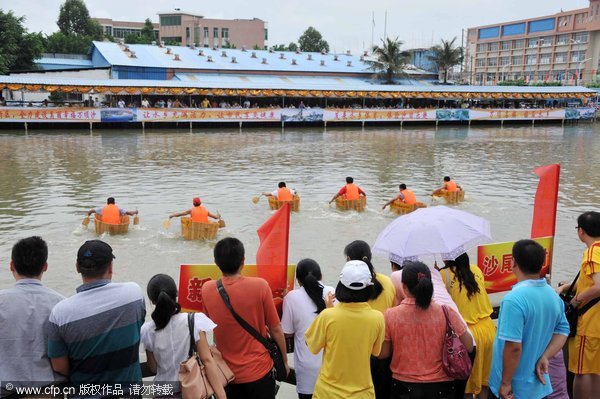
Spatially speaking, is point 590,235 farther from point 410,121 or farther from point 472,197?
point 410,121

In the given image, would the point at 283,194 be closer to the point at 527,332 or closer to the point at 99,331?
the point at 527,332

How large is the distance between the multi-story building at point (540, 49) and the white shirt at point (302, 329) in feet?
249

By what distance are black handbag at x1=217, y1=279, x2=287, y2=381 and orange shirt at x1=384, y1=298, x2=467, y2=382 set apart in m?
0.76

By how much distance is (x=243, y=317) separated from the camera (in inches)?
133

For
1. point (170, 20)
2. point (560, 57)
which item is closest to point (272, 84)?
point (170, 20)

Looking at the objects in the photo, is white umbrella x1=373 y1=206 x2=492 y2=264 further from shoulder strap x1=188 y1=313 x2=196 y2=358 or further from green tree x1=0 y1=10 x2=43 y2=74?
green tree x1=0 y1=10 x2=43 y2=74

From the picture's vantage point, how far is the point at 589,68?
249 ft

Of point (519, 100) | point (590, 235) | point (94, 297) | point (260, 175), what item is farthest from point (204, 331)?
point (519, 100)

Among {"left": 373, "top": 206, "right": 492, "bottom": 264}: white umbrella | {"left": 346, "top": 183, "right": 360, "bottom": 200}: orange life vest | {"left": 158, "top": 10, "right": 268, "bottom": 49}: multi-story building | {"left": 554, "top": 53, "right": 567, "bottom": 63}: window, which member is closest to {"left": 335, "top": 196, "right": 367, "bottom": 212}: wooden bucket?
{"left": 346, "top": 183, "right": 360, "bottom": 200}: orange life vest

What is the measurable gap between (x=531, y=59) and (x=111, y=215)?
292ft

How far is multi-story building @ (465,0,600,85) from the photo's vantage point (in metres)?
75.1

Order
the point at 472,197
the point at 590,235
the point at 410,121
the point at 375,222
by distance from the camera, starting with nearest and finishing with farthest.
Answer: the point at 590,235 < the point at 375,222 < the point at 472,197 < the point at 410,121

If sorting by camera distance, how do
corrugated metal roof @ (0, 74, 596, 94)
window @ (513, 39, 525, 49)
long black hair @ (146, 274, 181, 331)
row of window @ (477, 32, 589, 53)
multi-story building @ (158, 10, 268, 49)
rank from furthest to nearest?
window @ (513, 39, 525, 49) → multi-story building @ (158, 10, 268, 49) → row of window @ (477, 32, 589, 53) → corrugated metal roof @ (0, 74, 596, 94) → long black hair @ (146, 274, 181, 331)

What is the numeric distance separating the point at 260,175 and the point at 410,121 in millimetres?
28126
